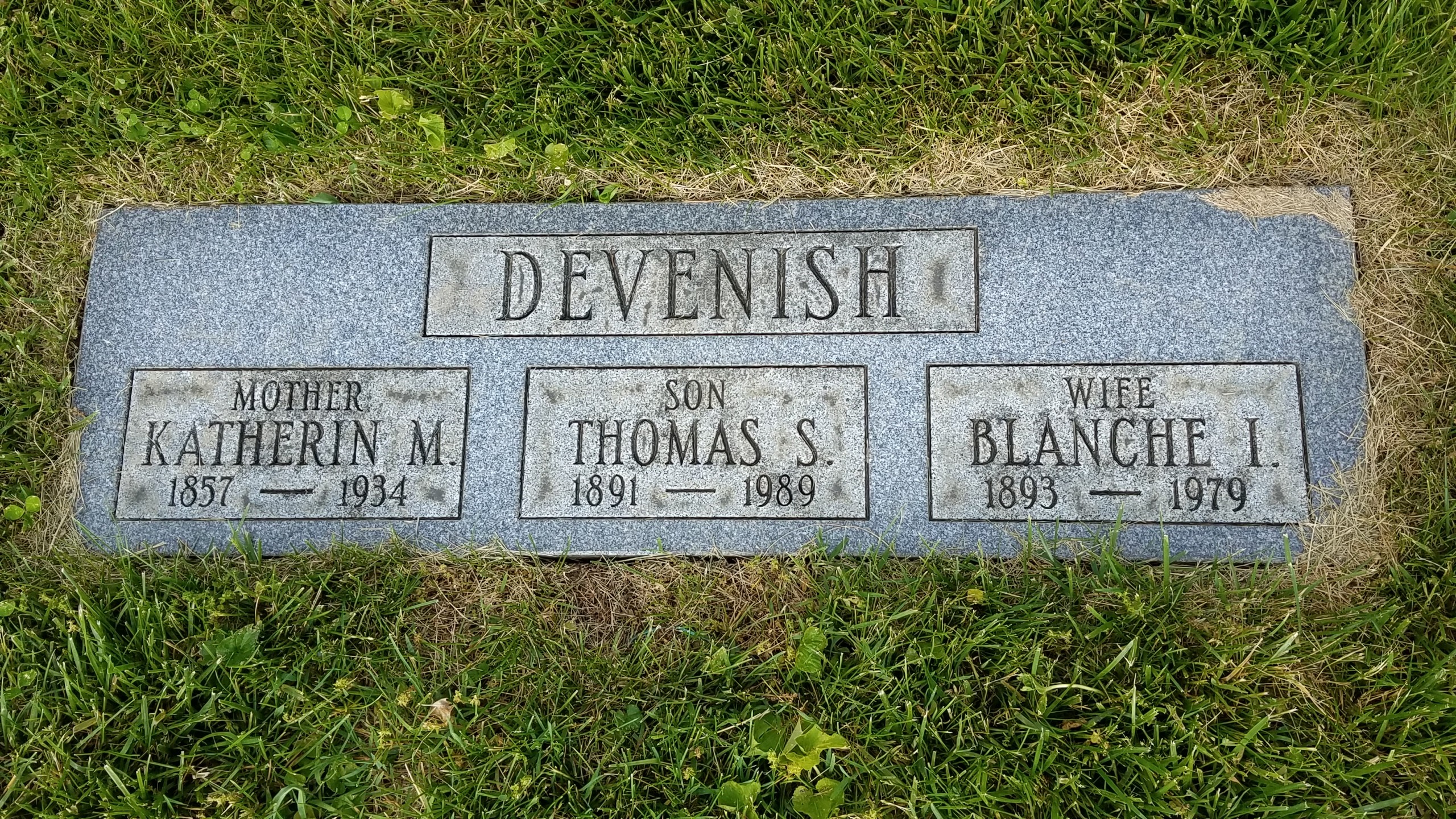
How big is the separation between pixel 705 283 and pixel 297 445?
1193 mm

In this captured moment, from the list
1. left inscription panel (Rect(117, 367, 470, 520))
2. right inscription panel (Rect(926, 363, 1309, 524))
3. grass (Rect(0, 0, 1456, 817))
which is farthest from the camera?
left inscription panel (Rect(117, 367, 470, 520))

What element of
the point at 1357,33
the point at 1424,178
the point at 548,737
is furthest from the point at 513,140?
the point at 1424,178

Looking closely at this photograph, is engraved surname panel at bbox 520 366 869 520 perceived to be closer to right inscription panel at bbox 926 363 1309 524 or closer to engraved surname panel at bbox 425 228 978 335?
engraved surname panel at bbox 425 228 978 335

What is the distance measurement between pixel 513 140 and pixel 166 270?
107 cm

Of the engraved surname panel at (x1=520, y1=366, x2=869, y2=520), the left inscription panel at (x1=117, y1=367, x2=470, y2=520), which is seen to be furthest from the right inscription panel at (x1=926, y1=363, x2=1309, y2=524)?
the left inscription panel at (x1=117, y1=367, x2=470, y2=520)

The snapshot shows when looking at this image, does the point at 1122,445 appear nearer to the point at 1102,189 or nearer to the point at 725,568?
the point at 1102,189

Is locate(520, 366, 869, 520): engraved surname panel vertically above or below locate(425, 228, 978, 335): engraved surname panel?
below

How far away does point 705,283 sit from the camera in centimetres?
242

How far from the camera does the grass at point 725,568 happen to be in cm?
206

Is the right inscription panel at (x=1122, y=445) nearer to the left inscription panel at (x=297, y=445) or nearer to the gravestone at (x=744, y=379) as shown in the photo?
the gravestone at (x=744, y=379)

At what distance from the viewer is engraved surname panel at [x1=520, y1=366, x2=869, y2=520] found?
2295 mm

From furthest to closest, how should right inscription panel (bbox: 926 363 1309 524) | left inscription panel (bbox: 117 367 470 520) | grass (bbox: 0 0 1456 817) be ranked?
left inscription panel (bbox: 117 367 470 520) → right inscription panel (bbox: 926 363 1309 524) → grass (bbox: 0 0 1456 817)

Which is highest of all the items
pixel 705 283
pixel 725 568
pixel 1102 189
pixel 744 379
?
pixel 1102 189

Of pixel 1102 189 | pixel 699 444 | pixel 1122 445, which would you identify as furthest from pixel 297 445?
pixel 1102 189
